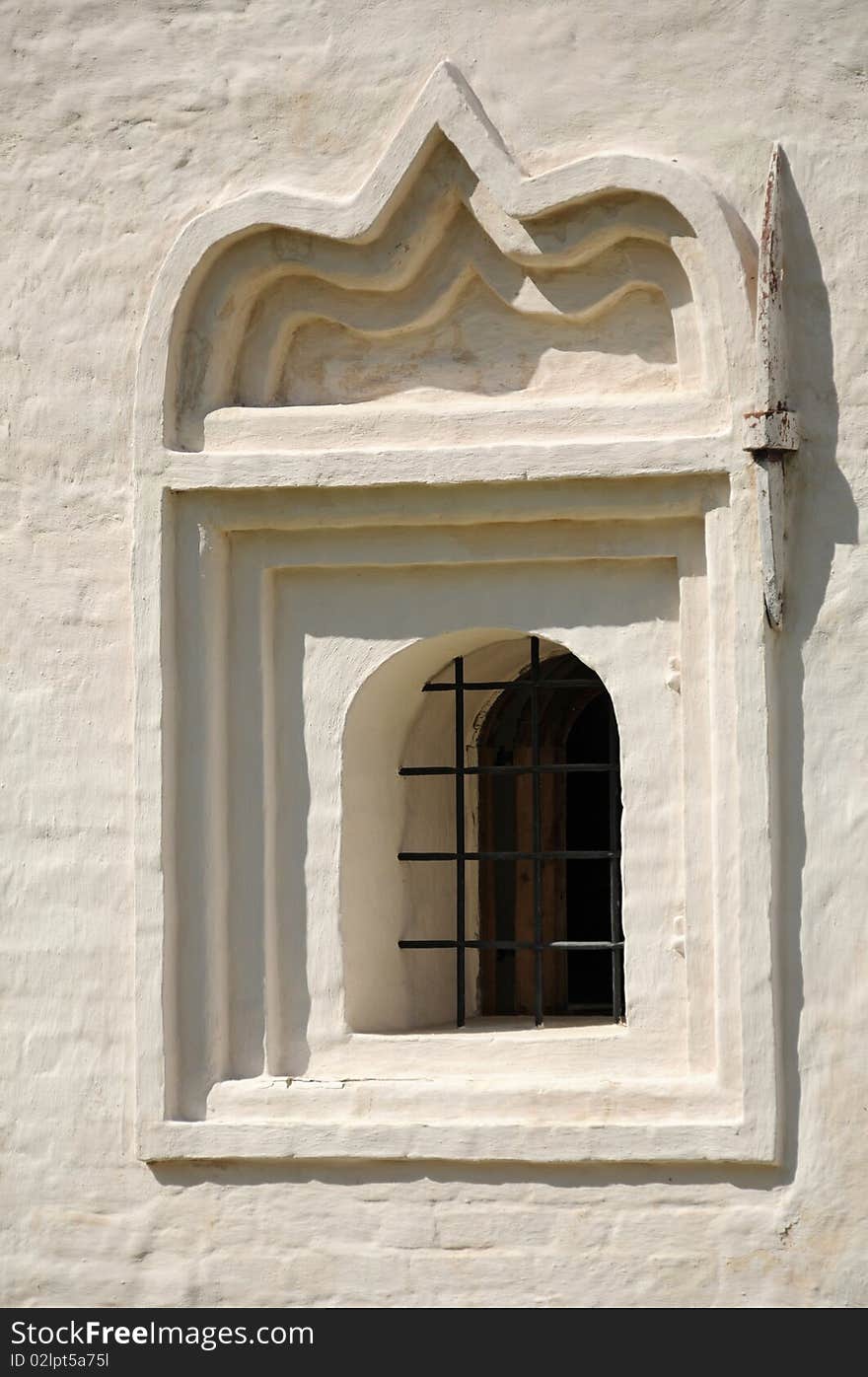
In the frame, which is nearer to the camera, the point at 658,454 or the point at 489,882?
the point at 658,454

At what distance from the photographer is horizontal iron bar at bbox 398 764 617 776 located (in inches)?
235

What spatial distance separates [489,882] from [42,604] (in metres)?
1.67

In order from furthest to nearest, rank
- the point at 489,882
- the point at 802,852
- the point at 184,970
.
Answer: the point at 489,882, the point at 184,970, the point at 802,852

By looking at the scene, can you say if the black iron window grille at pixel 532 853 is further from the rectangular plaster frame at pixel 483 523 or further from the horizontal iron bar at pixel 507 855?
the rectangular plaster frame at pixel 483 523

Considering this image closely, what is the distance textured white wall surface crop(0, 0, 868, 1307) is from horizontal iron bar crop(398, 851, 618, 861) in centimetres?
62

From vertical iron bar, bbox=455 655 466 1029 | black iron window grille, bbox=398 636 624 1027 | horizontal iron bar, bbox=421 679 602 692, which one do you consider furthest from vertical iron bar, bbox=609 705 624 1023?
vertical iron bar, bbox=455 655 466 1029

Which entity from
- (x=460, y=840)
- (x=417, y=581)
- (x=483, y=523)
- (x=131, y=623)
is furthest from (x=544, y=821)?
(x=131, y=623)

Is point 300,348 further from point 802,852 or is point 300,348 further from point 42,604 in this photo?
point 802,852

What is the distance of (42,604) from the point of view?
5.96m

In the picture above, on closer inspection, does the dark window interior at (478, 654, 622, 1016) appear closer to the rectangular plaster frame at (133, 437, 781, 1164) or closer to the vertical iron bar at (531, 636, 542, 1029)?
the vertical iron bar at (531, 636, 542, 1029)

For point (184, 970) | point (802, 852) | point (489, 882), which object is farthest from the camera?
point (489, 882)

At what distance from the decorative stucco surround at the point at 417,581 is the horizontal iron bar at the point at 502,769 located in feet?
0.98

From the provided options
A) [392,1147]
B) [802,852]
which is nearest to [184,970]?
[392,1147]

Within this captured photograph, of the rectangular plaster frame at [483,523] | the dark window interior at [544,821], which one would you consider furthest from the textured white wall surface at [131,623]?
the dark window interior at [544,821]
